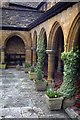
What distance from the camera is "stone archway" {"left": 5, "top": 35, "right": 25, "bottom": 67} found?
64.7 ft

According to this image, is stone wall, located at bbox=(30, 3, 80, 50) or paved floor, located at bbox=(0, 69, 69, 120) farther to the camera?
stone wall, located at bbox=(30, 3, 80, 50)

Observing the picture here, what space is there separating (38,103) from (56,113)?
121cm

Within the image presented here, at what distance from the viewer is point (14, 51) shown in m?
19.8

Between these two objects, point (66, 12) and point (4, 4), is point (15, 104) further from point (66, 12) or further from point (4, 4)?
point (4, 4)

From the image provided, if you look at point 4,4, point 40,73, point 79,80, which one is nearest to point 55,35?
point 40,73

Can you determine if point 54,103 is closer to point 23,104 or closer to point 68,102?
point 68,102

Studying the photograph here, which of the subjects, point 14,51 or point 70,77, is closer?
point 70,77

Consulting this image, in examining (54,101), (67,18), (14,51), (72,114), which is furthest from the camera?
(14,51)

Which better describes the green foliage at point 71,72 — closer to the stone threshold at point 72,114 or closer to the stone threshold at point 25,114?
the stone threshold at point 72,114

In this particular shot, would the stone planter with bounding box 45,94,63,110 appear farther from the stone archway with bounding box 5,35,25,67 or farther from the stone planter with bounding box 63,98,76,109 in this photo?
the stone archway with bounding box 5,35,25,67

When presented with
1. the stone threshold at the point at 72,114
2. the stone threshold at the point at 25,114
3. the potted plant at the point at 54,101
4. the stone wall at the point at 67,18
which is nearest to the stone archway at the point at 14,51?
the stone wall at the point at 67,18

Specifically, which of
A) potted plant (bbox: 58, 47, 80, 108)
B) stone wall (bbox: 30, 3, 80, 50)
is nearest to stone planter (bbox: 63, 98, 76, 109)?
potted plant (bbox: 58, 47, 80, 108)

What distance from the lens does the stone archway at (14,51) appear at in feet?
64.7

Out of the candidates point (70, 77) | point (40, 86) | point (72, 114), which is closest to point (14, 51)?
point (40, 86)
